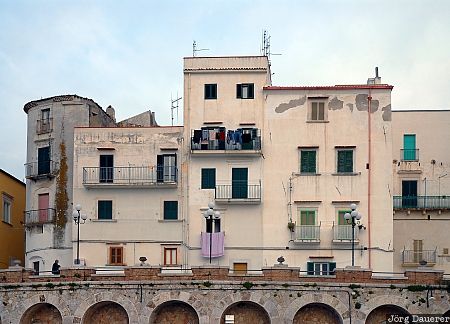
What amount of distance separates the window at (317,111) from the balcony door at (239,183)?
597 cm

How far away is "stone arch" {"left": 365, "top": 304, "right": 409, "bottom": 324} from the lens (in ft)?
230

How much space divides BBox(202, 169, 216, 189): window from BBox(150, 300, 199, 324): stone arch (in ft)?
43.1

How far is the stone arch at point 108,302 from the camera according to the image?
7100 centimetres

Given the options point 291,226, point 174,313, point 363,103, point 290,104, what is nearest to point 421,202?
point 363,103

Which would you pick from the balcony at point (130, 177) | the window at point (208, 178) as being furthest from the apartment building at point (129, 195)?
the window at point (208, 178)

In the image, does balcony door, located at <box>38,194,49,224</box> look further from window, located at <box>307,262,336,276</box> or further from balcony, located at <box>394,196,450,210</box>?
balcony, located at <box>394,196,450,210</box>

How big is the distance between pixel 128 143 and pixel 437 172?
2236cm

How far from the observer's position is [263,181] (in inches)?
3241

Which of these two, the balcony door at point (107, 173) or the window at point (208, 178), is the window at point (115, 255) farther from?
the window at point (208, 178)

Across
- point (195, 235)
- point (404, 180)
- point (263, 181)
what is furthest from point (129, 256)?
point (404, 180)

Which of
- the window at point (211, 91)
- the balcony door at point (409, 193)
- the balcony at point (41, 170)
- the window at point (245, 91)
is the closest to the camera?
the window at point (245, 91)

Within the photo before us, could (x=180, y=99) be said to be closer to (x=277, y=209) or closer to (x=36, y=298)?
(x=277, y=209)

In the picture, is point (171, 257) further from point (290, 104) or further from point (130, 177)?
point (290, 104)

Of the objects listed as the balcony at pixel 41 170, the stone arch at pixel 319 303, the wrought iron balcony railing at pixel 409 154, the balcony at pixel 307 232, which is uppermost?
the wrought iron balcony railing at pixel 409 154
